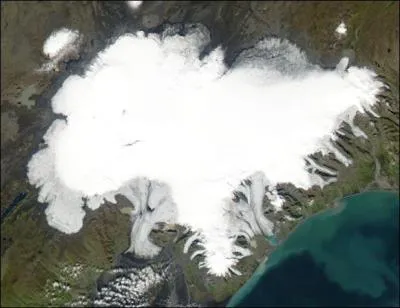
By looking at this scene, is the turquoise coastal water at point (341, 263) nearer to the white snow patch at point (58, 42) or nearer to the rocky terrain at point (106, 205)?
the rocky terrain at point (106, 205)

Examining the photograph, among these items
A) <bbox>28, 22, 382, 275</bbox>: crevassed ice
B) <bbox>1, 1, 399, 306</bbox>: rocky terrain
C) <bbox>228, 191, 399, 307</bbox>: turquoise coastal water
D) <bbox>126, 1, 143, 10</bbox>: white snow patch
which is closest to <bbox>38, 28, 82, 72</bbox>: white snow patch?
<bbox>1, 1, 399, 306</bbox>: rocky terrain

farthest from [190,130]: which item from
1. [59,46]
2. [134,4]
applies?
[59,46]

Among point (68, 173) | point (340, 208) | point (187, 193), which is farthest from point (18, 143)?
point (340, 208)

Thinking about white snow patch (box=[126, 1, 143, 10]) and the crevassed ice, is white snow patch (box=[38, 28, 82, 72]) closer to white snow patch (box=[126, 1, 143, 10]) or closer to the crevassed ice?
the crevassed ice

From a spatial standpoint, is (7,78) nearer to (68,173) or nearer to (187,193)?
(68,173)

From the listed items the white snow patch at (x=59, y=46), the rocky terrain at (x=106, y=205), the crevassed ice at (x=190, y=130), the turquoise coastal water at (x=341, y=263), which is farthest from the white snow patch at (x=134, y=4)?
the turquoise coastal water at (x=341, y=263)

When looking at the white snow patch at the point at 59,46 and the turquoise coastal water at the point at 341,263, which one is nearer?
the white snow patch at the point at 59,46
